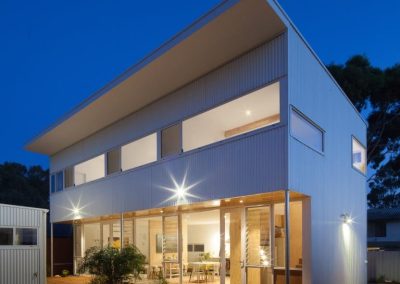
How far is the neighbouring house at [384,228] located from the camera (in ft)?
88.8

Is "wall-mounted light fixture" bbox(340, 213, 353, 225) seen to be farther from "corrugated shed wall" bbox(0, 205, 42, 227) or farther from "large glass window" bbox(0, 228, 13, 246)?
"large glass window" bbox(0, 228, 13, 246)

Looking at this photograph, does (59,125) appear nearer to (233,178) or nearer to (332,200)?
(233,178)

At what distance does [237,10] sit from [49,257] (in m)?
15.9

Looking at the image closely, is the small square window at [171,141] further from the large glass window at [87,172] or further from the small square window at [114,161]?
the large glass window at [87,172]

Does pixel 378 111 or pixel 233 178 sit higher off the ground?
pixel 378 111

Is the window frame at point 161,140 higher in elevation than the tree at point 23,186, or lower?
higher

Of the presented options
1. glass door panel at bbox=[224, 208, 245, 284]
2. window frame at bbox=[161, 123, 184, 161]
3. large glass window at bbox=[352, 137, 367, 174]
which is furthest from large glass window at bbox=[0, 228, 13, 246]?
large glass window at bbox=[352, 137, 367, 174]

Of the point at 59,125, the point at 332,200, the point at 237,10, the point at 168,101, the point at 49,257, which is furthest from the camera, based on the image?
the point at 49,257

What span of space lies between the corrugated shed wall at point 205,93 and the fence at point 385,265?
10202 mm

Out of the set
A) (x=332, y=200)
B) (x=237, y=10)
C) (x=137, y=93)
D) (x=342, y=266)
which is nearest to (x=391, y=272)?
(x=342, y=266)

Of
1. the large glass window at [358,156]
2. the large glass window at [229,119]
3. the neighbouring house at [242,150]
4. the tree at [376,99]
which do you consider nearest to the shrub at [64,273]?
the neighbouring house at [242,150]

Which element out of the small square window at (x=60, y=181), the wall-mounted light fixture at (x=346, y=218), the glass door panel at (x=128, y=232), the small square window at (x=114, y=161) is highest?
the small square window at (x=114, y=161)

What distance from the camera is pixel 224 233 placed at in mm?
11617

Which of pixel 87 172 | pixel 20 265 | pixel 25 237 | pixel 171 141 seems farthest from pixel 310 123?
pixel 87 172
